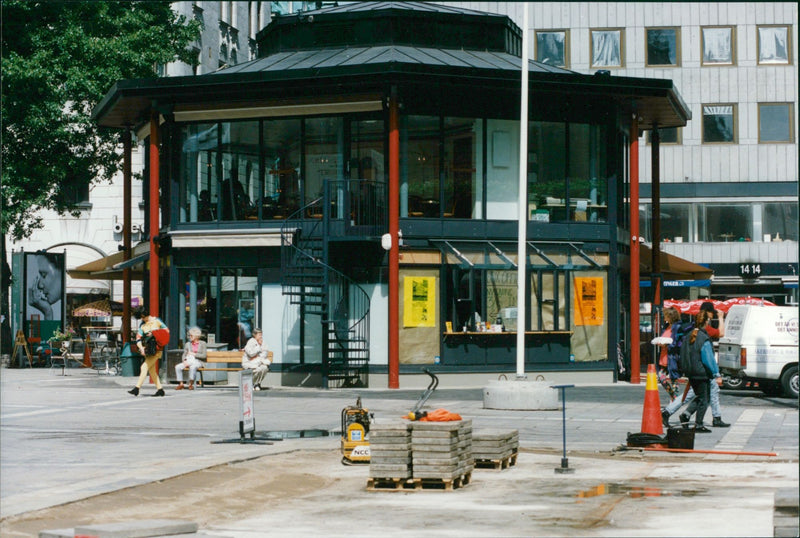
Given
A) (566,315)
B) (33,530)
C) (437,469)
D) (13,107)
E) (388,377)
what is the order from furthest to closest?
(13,107) < (566,315) < (388,377) < (437,469) < (33,530)

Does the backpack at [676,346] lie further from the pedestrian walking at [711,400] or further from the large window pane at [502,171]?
the large window pane at [502,171]

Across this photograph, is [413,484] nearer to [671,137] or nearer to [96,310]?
[96,310]

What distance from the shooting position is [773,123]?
5644 cm

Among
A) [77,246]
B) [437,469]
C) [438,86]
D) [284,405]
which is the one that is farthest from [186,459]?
[77,246]

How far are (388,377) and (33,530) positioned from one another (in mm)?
19198

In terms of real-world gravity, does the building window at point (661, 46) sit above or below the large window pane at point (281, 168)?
above

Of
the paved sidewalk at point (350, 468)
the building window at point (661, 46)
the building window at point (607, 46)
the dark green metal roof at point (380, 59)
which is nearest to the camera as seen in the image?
the paved sidewalk at point (350, 468)

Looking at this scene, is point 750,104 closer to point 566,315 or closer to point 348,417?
point 566,315

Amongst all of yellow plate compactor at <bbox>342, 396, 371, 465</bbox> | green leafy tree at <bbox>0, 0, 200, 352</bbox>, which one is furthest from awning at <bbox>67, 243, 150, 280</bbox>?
yellow plate compactor at <bbox>342, 396, 371, 465</bbox>

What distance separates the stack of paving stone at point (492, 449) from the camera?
1455 centimetres

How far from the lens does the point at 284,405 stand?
2419cm

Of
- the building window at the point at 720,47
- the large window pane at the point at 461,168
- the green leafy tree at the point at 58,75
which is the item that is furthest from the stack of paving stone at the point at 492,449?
the building window at the point at 720,47

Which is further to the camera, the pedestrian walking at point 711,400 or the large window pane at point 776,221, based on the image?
the large window pane at point 776,221

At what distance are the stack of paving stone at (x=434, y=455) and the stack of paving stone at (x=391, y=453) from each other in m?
0.08
